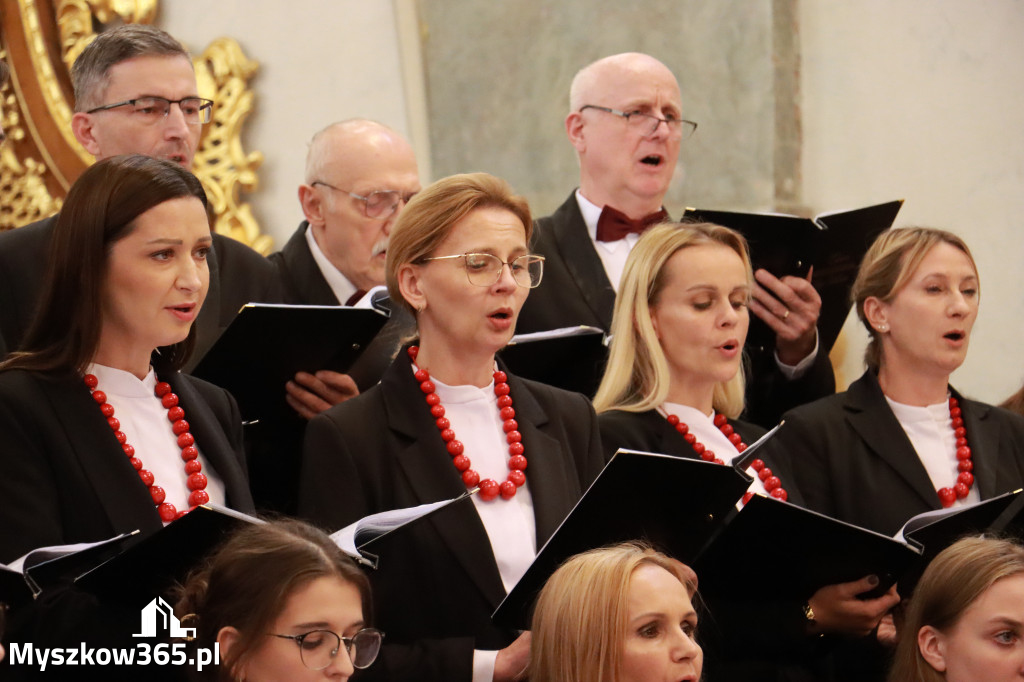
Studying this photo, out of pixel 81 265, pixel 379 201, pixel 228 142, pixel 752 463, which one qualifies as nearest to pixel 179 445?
pixel 81 265

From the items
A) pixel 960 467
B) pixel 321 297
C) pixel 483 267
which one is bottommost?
pixel 960 467

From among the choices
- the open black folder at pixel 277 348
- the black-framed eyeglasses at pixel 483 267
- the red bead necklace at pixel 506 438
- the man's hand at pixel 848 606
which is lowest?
the man's hand at pixel 848 606

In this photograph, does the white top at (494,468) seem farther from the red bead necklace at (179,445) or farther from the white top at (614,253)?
the white top at (614,253)

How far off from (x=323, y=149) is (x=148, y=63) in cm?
72

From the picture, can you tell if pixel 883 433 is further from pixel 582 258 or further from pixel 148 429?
pixel 148 429

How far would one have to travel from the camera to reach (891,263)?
3.51 meters

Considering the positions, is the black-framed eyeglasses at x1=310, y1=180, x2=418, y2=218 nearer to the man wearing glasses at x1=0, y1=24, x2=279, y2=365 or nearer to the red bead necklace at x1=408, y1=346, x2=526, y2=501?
the man wearing glasses at x1=0, y1=24, x2=279, y2=365

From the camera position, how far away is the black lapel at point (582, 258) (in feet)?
12.4

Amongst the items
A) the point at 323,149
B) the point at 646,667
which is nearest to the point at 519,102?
the point at 323,149

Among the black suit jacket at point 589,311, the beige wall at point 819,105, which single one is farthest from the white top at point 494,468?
the beige wall at point 819,105

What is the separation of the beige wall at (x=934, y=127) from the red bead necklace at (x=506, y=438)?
2.34m

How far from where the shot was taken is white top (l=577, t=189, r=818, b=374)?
12.4 feet

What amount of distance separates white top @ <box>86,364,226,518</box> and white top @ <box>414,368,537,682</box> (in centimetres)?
47

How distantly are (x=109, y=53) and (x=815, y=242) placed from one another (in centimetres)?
178
